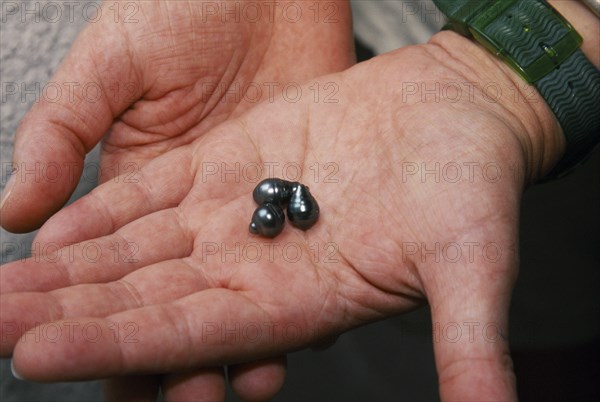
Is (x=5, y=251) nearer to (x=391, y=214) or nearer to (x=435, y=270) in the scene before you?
(x=391, y=214)

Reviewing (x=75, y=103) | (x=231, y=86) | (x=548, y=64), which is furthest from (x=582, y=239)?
(x=75, y=103)

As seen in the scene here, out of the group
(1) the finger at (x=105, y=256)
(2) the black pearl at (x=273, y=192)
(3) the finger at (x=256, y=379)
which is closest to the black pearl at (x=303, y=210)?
(2) the black pearl at (x=273, y=192)

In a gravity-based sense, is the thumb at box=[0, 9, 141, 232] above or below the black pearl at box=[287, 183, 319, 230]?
above

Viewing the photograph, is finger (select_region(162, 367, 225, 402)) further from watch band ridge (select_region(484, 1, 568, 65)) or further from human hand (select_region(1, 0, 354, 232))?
watch band ridge (select_region(484, 1, 568, 65))

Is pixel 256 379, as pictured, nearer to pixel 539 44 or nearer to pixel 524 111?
pixel 524 111

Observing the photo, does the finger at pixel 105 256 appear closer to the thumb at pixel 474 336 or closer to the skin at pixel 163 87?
the skin at pixel 163 87

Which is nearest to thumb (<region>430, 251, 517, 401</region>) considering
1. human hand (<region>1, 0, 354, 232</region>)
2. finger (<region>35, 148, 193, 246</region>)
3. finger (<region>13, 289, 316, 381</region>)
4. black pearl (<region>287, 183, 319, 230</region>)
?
finger (<region>13, 289, 316, 381</region>)
